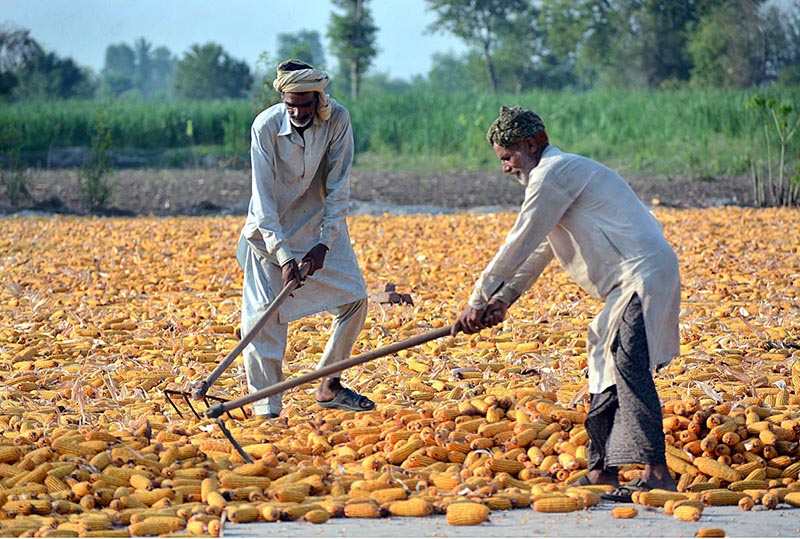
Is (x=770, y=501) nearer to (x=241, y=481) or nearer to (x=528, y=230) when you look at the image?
(x=528, y=230)

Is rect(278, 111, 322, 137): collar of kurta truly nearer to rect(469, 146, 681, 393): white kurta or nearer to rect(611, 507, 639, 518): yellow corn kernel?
rect(469, 146, 681, 393): white kurta

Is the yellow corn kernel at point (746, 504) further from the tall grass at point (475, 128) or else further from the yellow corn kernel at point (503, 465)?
the tall grass at point (475, 128)

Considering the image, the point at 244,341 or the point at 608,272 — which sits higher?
the point at 608,272

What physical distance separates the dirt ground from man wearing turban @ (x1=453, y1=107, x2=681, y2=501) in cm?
1031

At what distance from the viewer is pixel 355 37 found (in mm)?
33812

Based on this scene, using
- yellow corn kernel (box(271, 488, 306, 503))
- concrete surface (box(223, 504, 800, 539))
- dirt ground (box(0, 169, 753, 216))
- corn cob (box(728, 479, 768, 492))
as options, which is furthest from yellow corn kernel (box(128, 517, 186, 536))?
dirt ground (box(0, 169, 753, 216))

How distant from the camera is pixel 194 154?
21.4m

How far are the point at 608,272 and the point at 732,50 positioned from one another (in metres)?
32.3

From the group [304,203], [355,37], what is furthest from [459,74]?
[304,203]

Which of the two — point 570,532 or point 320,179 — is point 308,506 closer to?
point 570,532

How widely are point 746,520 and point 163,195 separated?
13.2 meters

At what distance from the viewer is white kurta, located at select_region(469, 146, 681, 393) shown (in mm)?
3572

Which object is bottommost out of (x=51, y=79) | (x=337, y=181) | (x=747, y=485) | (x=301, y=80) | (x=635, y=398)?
(x=747, y=485)

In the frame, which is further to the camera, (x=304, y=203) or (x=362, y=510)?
(x=304, y=203)
